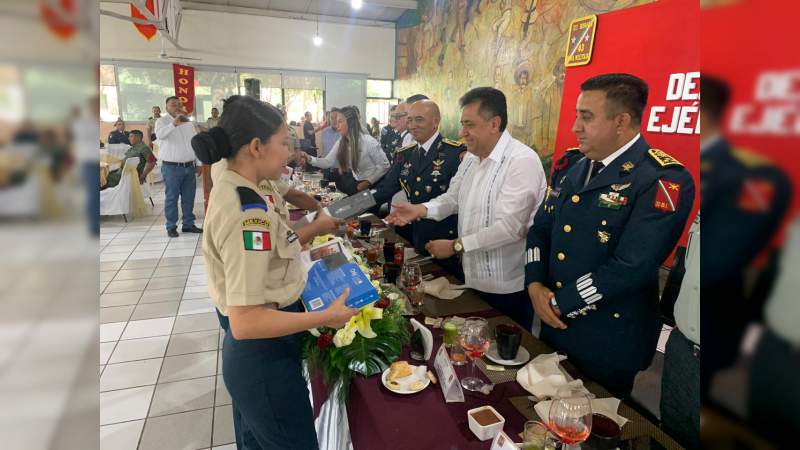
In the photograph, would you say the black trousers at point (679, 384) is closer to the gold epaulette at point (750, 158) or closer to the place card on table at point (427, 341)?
the place card on table at point (427, 341)

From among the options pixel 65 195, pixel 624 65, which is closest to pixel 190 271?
pixel 624 65

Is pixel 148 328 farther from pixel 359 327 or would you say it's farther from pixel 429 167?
pixel 359 327

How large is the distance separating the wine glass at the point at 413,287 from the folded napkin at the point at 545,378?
57cm

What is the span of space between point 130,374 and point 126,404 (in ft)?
1.12

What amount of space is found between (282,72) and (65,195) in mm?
12319

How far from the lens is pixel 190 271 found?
193 inches

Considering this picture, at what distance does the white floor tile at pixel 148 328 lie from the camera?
350cm

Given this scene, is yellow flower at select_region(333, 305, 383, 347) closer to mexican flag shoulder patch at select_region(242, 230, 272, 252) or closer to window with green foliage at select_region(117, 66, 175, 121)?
mexican flag shoulder patch at select_region(242, 230, 272, 252)

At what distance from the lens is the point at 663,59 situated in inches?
152

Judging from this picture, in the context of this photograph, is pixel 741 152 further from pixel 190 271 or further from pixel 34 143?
pixel 190 271

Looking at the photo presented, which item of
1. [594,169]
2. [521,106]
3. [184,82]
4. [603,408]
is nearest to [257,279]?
[603,408]

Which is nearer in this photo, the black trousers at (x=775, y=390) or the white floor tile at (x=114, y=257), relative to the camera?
the black trousers at (x=775, y=390)

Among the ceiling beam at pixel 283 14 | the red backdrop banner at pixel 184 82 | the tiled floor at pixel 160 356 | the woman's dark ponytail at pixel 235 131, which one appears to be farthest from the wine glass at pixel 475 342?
the ceiling beam at pixel 283 14

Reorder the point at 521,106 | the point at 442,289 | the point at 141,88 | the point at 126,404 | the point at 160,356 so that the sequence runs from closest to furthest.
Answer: the point at 442,289 → the point at 126,404 → the point at 160,356 → the point at 521,106 → the point at 141,88
